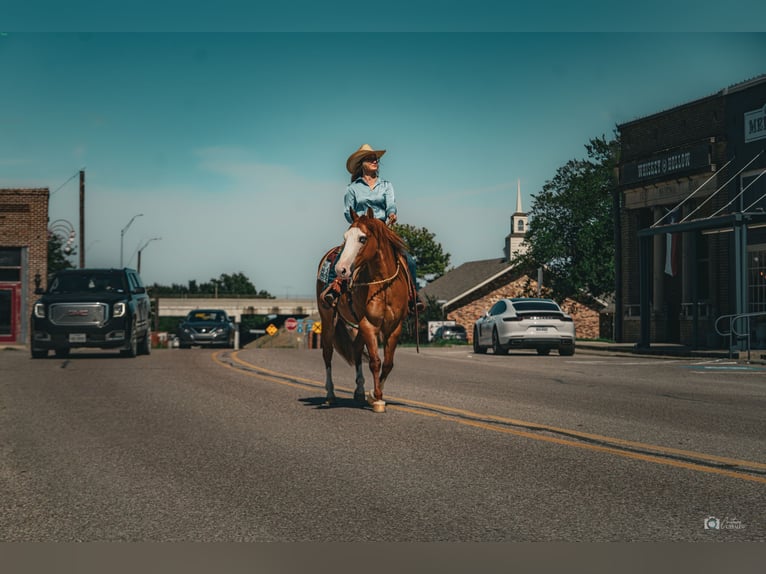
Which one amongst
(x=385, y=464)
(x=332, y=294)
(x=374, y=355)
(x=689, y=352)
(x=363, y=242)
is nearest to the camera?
(x=385, y=464)

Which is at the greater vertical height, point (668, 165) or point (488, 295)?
point (668, 165)

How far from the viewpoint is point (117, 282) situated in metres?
23.2

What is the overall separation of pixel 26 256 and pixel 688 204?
28.8 m

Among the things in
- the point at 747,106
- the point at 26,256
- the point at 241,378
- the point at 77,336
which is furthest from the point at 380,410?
the point at 26,256

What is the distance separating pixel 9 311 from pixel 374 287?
36350 mm

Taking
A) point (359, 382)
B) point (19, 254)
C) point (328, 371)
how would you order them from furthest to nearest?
point (19, 254)
point (359, 382)
point (328, 371)

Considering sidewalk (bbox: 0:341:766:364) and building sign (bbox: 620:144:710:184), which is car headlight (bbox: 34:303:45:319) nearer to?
sidewalk (bbox: 0:341:766:364)

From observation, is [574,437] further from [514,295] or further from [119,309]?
[514,295]

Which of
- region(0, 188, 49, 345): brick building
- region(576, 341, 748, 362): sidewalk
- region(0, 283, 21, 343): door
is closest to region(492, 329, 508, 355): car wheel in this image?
region(576, 341, 748, 362): sidewalk

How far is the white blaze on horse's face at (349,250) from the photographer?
31.0 ft

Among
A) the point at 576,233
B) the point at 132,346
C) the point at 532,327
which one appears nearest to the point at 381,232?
the point at 132,346

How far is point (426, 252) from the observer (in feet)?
378

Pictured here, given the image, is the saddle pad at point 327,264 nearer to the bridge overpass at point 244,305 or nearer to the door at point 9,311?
the door at point 9,311

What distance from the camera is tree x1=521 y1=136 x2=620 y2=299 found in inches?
2304
